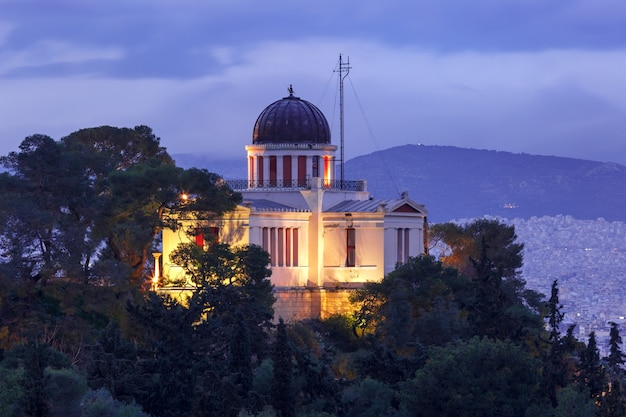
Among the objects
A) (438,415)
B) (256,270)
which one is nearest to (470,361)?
(438,415)

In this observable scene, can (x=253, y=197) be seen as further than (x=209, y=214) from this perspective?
Yes

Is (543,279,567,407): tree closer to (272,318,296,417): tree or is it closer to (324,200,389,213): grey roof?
(272,318,296,417): tree

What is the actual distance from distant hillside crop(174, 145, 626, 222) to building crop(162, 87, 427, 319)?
184 ft

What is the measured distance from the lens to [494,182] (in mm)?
180250

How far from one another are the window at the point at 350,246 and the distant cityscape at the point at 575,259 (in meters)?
73.9

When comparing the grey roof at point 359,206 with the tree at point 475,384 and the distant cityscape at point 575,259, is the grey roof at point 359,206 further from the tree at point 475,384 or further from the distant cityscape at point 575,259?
the distant cityscape at point 575,259

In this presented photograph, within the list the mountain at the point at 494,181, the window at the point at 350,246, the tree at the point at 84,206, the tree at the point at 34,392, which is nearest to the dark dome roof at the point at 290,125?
the window at the point at 350,246

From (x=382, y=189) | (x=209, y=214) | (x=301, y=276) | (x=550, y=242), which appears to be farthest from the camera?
(x=550, y=242)

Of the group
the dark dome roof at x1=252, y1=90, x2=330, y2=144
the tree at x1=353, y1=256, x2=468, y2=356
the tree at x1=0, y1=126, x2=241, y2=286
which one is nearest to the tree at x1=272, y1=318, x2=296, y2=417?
the tree at x1=353, y1=256, x2=468, y2=356

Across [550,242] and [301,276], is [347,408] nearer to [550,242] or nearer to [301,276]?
[301,276]

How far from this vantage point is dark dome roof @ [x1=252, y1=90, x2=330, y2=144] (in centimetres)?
8794

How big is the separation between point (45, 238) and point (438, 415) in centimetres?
2062

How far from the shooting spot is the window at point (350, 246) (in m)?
86.4

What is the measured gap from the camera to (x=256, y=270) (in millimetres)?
78250
